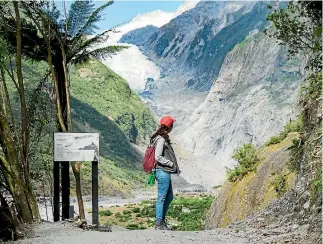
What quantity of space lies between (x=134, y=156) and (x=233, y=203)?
317ft

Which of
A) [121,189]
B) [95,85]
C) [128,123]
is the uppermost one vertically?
[95,85]

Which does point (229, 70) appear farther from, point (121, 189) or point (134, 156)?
point (121, 189)

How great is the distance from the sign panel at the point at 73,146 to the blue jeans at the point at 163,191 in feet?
5.50

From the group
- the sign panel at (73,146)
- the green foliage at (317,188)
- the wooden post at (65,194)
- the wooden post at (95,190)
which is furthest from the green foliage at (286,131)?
the green foliage at (317,188)

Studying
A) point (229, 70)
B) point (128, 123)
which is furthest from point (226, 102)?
point (128, 123)

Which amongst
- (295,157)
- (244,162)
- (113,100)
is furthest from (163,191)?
(113,100)

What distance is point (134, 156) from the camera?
361 feet

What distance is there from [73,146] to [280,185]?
4737 millimetres

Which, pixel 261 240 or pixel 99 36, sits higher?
pixel 99 36

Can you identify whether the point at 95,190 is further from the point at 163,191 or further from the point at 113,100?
the point at 113,100

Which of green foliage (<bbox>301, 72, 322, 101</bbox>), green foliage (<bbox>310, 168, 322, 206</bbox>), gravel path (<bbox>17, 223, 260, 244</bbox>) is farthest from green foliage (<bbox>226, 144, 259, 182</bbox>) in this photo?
green foliage (<bbox>310, 168, 322, 206</bbox>)

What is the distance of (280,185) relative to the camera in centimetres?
1146

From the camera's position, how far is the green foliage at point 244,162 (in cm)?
1409

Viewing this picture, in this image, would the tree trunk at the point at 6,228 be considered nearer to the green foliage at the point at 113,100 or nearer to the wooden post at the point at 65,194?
the wooden post at the point at 65,194
